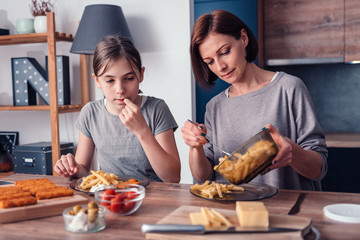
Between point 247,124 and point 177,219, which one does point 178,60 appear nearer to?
point 247,124

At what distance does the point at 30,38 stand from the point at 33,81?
340 mm

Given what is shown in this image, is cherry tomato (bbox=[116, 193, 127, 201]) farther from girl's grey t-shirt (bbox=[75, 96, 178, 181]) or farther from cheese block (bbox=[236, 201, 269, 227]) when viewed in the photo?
girl's grey t-shirt (bbox=[75, 96, 178, 181])

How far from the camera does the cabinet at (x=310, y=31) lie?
262 centimetres

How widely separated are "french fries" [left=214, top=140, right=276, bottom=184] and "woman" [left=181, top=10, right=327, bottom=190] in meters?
0.25

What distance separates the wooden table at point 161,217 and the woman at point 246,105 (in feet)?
0.62

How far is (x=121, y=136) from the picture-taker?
1.69m

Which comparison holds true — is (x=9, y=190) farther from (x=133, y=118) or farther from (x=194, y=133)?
(x=194, y=133)

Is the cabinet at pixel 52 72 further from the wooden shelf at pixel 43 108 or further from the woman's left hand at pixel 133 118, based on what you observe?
the woman's left hand at pixel 133 118

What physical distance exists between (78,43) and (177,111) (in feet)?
2.88

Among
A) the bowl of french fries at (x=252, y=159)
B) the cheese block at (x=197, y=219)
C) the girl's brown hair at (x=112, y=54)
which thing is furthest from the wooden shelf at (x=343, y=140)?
the cheese block at (x=197, y=219)

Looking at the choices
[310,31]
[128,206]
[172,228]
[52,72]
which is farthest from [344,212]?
[52,72]

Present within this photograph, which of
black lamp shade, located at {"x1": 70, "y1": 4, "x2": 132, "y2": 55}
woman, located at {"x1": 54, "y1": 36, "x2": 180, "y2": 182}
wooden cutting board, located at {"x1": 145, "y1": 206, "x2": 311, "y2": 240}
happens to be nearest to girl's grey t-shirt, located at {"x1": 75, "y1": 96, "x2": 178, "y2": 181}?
woman, located at {"x1": 54, "y1": 36, "x2": 180, "y2": 182}

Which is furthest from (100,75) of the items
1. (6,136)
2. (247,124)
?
(6,136)

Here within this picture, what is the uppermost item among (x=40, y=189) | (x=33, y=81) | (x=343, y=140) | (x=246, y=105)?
(x=33, y=81)
